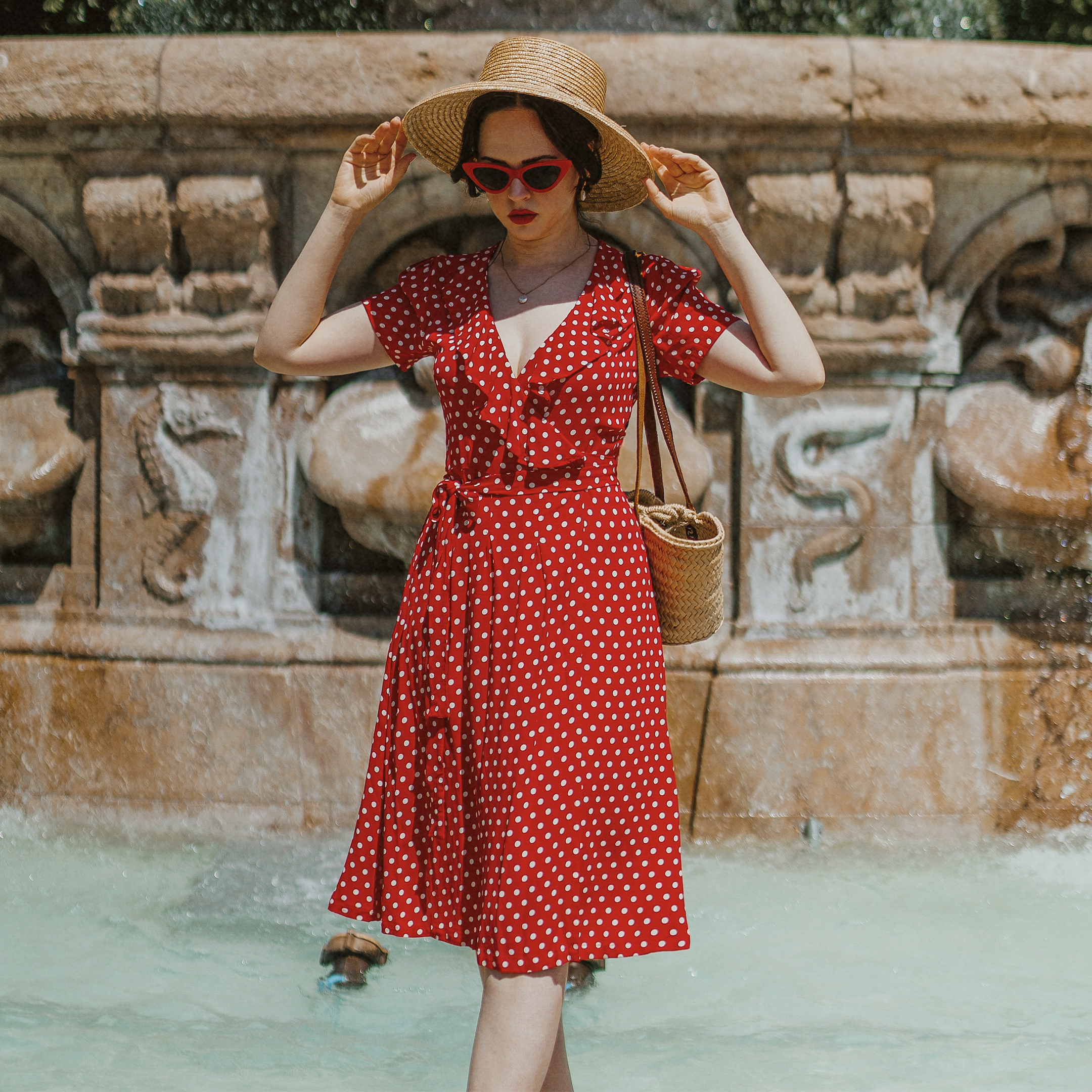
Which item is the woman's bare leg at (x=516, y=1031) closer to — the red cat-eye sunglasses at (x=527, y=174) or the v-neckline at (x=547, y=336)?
the v-neckline at (x=547, y=336)

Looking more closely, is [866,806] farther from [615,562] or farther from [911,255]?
[615,562]

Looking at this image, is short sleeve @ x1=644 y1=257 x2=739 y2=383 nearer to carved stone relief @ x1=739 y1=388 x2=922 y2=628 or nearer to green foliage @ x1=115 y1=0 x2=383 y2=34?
carved stone relief @ x1=739 y1=388 x2=922 y2=628

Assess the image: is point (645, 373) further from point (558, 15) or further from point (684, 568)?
point (558, 15)

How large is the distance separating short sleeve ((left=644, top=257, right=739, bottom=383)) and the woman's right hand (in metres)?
0.43

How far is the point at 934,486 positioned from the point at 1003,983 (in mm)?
1510

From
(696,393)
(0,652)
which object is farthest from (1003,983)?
(0,652)

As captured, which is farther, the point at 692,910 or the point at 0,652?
the point at 0,652

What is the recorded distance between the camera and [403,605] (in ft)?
6.93

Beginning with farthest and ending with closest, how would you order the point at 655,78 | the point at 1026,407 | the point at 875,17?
1. the point at 875,17
2. the point at 1026,407
3. the point at 655,78

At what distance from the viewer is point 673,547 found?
2082 millimetres

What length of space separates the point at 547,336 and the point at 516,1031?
3.30ft

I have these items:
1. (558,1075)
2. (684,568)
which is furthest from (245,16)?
(558,1075)

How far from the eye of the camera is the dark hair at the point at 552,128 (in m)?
2.01

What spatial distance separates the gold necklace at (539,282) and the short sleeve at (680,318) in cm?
10
